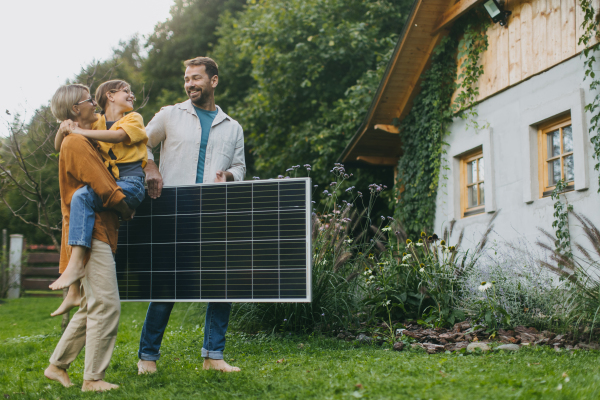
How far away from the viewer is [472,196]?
8430mm

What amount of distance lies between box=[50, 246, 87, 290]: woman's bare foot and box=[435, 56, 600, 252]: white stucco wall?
460 cm

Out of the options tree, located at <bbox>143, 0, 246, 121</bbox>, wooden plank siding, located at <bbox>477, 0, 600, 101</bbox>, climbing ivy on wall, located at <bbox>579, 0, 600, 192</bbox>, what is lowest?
climbing ivy on wall, located at <bbox>579, 0, 600, 192</bbox>

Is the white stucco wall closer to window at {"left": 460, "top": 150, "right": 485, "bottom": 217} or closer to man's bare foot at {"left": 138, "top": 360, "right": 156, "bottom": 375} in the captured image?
window at {"left": 460, "top": 150, "right": 485, "bottom": 217}

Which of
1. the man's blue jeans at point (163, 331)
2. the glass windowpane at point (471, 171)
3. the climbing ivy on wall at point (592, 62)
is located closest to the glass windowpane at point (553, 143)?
the climbing ivy on wall at point (592, 62)

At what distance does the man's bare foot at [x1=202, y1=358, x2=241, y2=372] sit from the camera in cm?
344

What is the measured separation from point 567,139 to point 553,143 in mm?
273

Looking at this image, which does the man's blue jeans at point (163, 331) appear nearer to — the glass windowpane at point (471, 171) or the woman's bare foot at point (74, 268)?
the woman's bare foot at point (74, 268)

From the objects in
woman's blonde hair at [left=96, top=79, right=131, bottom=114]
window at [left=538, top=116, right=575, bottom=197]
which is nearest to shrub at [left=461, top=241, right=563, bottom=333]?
window at [left=538, top=116, right=575, bottom=197]

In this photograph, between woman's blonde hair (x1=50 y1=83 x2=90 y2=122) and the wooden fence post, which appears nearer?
woman's blonde hair (x1=50 y1=83 x2=90 y2=122)

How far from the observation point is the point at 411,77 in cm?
923

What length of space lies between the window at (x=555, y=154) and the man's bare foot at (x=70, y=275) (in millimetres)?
5355

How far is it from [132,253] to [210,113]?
1151mm

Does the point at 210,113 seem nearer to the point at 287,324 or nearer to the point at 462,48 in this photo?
the point at 287,324

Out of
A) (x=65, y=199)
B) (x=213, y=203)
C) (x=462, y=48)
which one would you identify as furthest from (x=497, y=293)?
(x=462, y=48)
